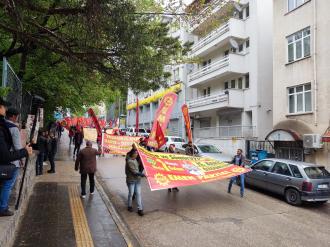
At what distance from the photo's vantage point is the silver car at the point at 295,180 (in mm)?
11305

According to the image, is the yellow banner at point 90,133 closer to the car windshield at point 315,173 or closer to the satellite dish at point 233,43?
the satellite dish at point 233,43

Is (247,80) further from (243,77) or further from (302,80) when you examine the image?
(302,80)

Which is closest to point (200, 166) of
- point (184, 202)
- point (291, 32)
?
point (184, 202)

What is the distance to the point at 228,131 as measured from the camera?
1085 inches

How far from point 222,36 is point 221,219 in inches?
849

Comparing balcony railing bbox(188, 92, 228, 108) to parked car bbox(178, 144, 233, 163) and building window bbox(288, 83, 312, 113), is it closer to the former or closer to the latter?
building window bbox(288, 83, 312, 113)

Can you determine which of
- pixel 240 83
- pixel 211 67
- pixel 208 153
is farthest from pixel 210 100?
pixel 208 153

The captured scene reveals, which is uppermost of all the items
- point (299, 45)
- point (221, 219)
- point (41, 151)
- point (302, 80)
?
point (299, 45)

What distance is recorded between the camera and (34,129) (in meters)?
8.28

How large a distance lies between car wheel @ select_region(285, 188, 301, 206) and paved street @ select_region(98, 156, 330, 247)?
21 centimetres

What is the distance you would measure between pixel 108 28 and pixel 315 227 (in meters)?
6.97

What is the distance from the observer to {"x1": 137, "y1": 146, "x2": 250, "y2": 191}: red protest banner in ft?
31.1

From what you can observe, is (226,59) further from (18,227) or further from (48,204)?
(18,227)

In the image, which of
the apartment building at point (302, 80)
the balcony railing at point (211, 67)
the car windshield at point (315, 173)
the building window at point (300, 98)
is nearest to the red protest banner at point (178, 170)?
the car windshield at point (315, 173)
